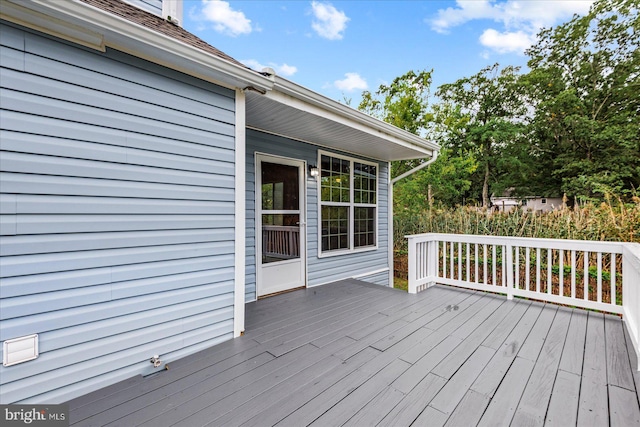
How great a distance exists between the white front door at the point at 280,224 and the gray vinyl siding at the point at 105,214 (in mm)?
1284

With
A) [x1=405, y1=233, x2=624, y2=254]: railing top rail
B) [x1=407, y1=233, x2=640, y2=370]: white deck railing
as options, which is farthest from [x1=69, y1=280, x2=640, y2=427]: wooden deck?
[x1=405, y1=233, x2=624, y2=254]: railing top rail

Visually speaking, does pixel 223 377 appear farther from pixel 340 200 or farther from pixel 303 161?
pixel 340 200

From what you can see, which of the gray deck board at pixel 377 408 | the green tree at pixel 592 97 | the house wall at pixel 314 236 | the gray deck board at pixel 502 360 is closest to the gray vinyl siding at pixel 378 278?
the house wall at pixel 314 236

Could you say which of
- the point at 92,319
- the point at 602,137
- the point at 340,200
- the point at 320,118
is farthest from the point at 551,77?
the point at 92,319

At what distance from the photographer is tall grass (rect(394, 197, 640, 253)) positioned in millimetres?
4678

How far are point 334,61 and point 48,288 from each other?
35.2 ft

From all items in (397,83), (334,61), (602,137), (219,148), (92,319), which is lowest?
(92,319)

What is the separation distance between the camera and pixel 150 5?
2.72 metres

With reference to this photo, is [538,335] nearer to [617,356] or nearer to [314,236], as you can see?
[617,356]

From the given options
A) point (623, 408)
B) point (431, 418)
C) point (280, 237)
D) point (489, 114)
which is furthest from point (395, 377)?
point (489, 114)

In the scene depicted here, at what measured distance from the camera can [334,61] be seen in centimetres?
1026

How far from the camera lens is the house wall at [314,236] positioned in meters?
3.62

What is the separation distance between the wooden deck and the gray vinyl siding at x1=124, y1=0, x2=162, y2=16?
320 centimetres

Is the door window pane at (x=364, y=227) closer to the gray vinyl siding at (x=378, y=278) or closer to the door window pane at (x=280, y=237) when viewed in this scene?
the gray vinyl siding at (x=378, y=278)
